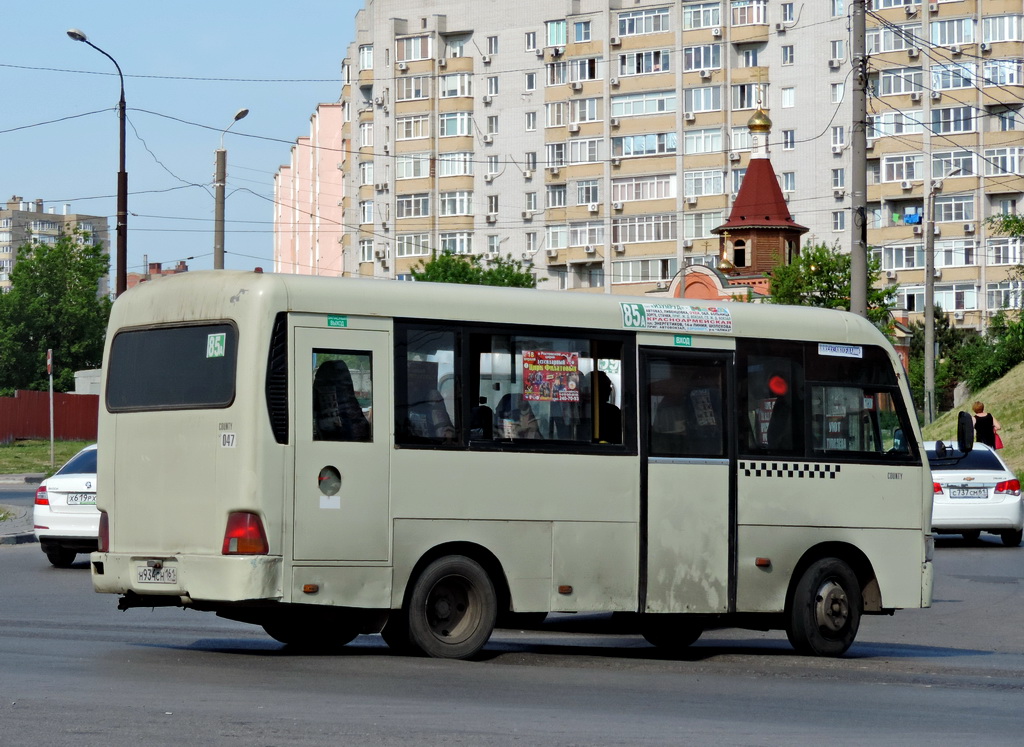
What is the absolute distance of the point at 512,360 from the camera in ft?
40.0

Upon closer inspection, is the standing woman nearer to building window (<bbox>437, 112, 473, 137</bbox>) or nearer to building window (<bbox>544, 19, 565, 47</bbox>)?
building window (<bbox>544, 19, 565, 47</bbox>)

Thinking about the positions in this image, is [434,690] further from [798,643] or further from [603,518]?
[798,643]

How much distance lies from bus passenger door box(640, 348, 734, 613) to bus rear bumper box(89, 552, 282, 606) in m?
3.05

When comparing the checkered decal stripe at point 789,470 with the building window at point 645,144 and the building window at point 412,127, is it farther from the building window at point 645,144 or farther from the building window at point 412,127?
the building window at point 412,127

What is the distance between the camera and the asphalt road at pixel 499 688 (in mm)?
8406

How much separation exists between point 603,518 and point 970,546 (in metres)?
16.1

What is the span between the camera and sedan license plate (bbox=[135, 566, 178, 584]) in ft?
37.1

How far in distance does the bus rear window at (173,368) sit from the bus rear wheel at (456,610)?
1.95 metres

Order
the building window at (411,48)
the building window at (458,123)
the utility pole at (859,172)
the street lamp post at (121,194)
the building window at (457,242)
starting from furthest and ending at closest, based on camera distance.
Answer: the building window at (411,48), the building window at (458,123), the building window at (457,242), the street lamp post at (121,194), the utility pole at (859,172)

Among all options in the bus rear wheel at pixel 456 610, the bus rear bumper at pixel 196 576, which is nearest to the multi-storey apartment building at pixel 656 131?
the bus rear wheel at pixel 456 610

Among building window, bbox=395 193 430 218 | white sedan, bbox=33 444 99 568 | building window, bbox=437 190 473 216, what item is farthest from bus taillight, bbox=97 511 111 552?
building window, bbox=395 193 430 218

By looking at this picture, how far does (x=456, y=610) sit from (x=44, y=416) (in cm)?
5958

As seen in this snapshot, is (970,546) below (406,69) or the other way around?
below

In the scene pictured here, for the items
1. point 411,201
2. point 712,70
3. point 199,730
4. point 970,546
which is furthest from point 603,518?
point 411,201
